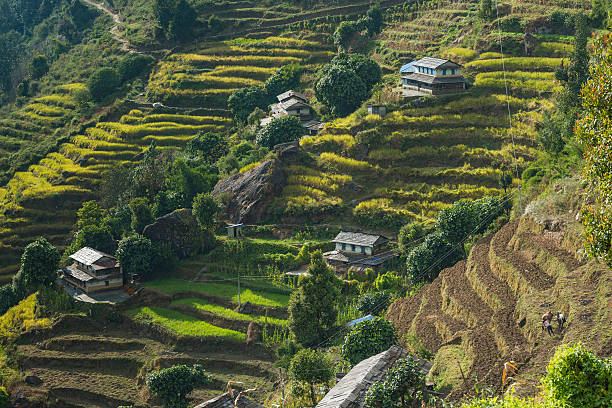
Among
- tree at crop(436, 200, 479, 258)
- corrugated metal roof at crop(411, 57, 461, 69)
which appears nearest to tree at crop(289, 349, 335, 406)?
Result: tree at crop(436, 200, 479, 258)

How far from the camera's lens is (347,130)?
64.8 meters

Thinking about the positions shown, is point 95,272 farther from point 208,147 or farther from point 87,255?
point 208,147

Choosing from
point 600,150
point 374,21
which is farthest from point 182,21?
point 600,150

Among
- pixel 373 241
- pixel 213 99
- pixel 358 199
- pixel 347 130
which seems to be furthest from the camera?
pixel 213 99

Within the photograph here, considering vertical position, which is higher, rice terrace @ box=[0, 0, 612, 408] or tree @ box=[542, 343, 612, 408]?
tree @ box=[542, 343, 612, 408]

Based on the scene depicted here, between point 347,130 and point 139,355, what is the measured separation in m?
26.2

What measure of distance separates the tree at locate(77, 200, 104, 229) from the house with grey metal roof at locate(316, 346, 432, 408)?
4203 centimetres

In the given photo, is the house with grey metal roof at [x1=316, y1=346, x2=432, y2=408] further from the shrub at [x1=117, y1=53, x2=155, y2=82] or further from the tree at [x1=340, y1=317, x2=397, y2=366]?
the shrub at [x1=117, y1=53, x2=155, y2=82]

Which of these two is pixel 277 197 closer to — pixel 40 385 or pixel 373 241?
pixel 373 241

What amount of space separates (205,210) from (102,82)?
117 feet

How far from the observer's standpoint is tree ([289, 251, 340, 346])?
150 ft

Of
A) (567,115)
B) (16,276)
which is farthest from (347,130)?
(16,276)

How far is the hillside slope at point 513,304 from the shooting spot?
91.4ft

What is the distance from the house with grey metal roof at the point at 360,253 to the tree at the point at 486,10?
29.9 metres
